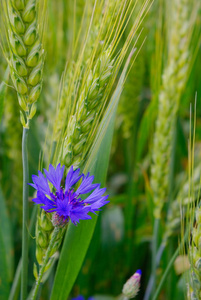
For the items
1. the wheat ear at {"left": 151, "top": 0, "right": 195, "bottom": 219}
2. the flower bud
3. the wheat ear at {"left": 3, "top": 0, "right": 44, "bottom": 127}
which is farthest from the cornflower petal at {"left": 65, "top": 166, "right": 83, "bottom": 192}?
the wheat ear at {"left": 151, "top": 0, "right": 195, "bottom": 219}

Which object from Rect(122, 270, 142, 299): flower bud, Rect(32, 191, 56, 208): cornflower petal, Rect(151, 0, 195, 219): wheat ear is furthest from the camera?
Rect(151, 0, 195, 219): wheat ear

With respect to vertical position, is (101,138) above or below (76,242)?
above

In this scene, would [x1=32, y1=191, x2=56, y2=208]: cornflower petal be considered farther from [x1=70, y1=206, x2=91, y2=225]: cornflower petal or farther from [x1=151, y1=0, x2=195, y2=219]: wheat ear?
[x1=151, y1=0, x2=195, y2=219]: wheat ear

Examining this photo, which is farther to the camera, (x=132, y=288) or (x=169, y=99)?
(x=169, y=99)

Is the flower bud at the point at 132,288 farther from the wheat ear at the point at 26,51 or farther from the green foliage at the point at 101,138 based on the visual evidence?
the wheat ear at the point at 26,51

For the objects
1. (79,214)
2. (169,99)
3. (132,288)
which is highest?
(169,99)

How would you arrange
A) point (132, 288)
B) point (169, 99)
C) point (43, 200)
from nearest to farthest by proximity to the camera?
point (43, 200) → point (132, 288) → point (169, 99)

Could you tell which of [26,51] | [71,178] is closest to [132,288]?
[71,178]

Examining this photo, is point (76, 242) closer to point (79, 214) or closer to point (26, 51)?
point (79, 214)

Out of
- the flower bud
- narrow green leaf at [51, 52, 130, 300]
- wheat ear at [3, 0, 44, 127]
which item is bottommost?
the flower bud

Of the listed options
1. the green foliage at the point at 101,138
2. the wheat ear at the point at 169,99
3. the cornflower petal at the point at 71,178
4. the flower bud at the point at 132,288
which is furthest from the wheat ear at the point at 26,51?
the wheat ear at the point at 169,99

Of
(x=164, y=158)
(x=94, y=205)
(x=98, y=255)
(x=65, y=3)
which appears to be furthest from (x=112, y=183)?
(x=94, y=205)
